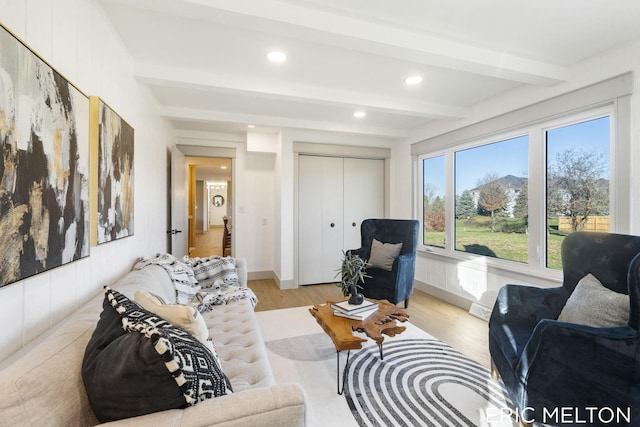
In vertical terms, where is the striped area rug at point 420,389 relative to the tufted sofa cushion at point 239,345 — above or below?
below

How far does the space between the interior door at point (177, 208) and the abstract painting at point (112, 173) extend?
4.84 feet

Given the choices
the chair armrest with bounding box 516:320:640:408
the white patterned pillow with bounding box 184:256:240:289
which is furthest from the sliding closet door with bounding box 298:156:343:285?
the chair armrest with bounding box 516:320:640:408

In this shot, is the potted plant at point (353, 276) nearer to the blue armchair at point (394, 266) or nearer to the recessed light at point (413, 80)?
the blue armchair at point (394, 266)

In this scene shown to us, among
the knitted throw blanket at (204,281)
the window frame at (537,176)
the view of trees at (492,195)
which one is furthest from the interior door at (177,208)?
the view of trees at (492,195)

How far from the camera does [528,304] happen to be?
193cm

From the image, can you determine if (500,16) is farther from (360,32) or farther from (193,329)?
(193,329)

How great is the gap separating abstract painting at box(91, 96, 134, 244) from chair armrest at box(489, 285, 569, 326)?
2.59m

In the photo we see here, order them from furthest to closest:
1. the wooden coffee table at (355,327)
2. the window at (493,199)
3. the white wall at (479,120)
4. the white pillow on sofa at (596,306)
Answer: the window at (493,199), the white wall at (479,120), the wooden coffee table at (355,327), the white pillow on sofa at (596,306)

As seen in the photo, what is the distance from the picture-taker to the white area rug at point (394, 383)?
65.3 inches

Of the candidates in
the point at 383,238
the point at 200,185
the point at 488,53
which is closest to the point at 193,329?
the point at 488,53

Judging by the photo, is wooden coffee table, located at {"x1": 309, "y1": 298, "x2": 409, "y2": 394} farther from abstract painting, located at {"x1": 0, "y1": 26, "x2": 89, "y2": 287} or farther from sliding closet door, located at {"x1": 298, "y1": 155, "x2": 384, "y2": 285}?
sliding closet door, located at {"x1": 298, "y1": 155, "x2": 384, "y2": 285}

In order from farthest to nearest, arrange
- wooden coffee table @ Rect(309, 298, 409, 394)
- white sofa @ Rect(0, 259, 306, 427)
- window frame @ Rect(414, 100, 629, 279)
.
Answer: window frame @ Rect(414, 100, 629, 279) → wooden coffee table @ Rect(309, 298, 409, 394) → white sofa @ Rect(0, 259, 306, 427)

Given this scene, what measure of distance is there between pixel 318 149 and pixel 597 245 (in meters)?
3.36

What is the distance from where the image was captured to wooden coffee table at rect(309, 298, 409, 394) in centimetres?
175
